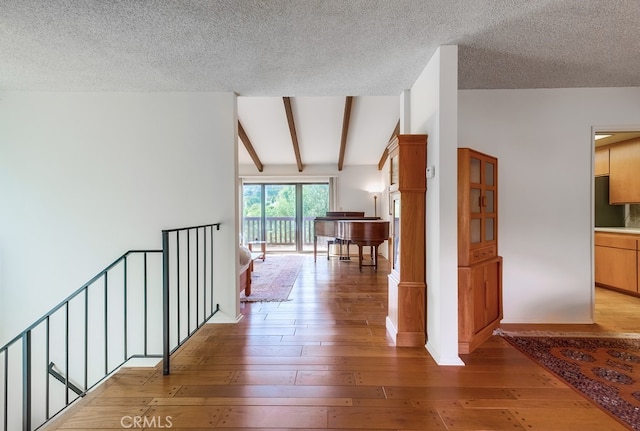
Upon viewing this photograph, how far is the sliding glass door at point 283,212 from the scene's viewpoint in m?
7.41

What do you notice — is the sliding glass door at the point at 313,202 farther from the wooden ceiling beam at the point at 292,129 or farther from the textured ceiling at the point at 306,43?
the textured ceiling at the point at 306,43

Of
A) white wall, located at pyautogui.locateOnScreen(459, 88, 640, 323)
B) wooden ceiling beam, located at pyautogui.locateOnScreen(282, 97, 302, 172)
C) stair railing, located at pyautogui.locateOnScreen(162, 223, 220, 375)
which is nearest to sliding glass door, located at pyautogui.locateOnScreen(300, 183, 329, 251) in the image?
wooden ceiling beam, located at pyautogui.locateOnScreen(282, 97, 302, 172)

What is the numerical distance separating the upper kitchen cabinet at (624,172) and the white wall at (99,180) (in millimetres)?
5155

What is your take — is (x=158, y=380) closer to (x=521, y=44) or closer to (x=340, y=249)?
(x=521, y=44)

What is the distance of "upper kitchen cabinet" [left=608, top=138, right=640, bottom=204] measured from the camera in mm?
3715

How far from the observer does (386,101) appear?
184 inches

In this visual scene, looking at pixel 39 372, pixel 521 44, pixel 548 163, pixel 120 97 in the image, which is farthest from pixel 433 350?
pixel 39 372

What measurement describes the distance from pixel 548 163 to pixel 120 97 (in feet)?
14.3

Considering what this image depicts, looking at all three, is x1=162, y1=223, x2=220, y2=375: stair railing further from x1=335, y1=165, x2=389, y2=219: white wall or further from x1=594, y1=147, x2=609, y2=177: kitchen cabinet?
x1=594, y1=147, x2=609, y2=177: kitchen cabinet

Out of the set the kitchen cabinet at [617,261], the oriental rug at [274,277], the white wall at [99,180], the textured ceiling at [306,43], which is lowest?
the oriental rug at [274,277]

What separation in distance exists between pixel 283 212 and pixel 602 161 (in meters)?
6.21

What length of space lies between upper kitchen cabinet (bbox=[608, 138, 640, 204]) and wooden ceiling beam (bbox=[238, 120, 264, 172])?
6.01 metres

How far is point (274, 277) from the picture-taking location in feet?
15.4

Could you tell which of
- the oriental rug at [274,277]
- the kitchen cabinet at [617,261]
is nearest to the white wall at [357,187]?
the oriental rug at [274,277]
